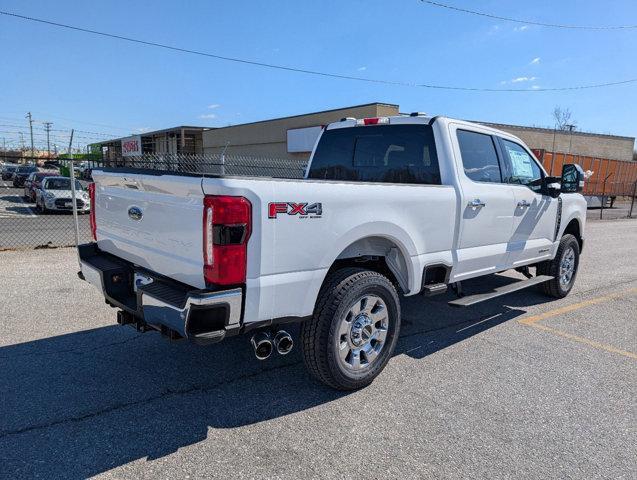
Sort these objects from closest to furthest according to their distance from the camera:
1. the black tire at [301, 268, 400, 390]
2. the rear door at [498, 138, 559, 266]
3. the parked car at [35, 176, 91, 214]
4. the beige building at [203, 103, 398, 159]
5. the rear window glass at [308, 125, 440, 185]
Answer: the black tire at [301, 268, 400, 390]
the rear window glass at [308, 125, 440, 185]
the rear door at [498, 138, 559, 266]
the parked car at [35, 176, 91, 214]
the beige building at [203, 103, 398, 159]

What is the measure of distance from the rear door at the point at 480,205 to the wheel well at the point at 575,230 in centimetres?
209

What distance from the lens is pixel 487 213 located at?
4.53 metres

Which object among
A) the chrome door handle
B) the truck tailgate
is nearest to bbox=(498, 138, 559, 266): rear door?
the chrome door handle

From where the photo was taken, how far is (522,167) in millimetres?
5363

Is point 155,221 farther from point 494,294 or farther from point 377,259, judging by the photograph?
point 494,294

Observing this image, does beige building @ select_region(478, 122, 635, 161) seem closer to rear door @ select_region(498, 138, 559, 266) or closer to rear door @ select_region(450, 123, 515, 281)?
rear door @ select_region(498, 138, 559, 266)

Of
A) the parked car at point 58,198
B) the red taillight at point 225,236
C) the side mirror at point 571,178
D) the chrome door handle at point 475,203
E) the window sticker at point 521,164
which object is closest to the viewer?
the red taillight at point 225,236

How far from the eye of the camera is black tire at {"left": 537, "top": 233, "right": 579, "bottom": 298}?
6.15 metres

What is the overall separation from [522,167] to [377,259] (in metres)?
2.60

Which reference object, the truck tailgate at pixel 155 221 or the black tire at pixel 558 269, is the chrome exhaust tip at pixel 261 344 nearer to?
the truck tailgate at pixel 155 221

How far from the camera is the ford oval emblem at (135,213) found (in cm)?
331

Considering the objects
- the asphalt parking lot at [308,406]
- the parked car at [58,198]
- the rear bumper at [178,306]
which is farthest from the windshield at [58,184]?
the rear bumper at [178,306]

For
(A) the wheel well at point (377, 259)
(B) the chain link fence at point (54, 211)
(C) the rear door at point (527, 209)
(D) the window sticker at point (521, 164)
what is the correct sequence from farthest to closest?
(B) the chain link fence at point (54, 211) → (D) the window sticker at point (521, 164) → (C) the rear door at point (527, 209) → (A) the wheel well at point (377, 259)

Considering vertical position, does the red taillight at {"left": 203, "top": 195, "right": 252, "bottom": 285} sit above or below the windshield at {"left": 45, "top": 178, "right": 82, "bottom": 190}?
above
